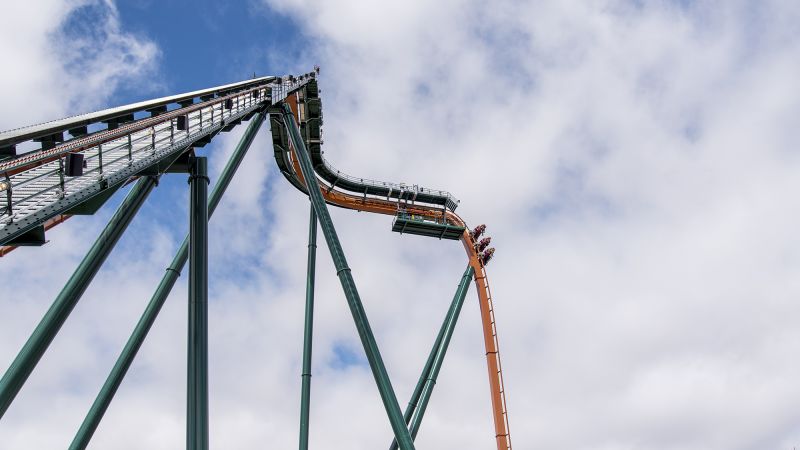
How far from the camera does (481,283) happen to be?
95.9 feet

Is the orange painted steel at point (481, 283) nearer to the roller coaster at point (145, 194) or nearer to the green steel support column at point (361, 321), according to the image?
the roller coaster at point (145, 194)

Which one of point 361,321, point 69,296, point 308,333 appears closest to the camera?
point 69,296

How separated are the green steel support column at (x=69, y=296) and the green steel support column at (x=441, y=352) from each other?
12.2 meters

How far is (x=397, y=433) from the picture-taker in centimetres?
1298

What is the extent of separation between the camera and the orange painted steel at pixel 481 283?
1048 inches

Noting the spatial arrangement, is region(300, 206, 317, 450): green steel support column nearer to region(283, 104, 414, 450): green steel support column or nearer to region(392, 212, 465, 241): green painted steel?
region(283, 104, 414, 450): green steel support column

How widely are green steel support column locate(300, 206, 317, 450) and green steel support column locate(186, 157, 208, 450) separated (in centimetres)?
849

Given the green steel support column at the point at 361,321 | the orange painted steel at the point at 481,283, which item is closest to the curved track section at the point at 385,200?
the orange painted steel at the point at 481,283

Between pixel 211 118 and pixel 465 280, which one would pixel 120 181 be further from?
pixel 465 280

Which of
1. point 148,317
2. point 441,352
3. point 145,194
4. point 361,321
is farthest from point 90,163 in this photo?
point 441,352

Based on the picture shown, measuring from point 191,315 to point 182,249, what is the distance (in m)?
4.00

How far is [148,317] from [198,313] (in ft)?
10.7

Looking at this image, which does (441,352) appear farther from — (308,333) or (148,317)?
(148,317)

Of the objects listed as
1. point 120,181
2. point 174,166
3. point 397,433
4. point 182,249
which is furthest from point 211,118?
point 397,433
